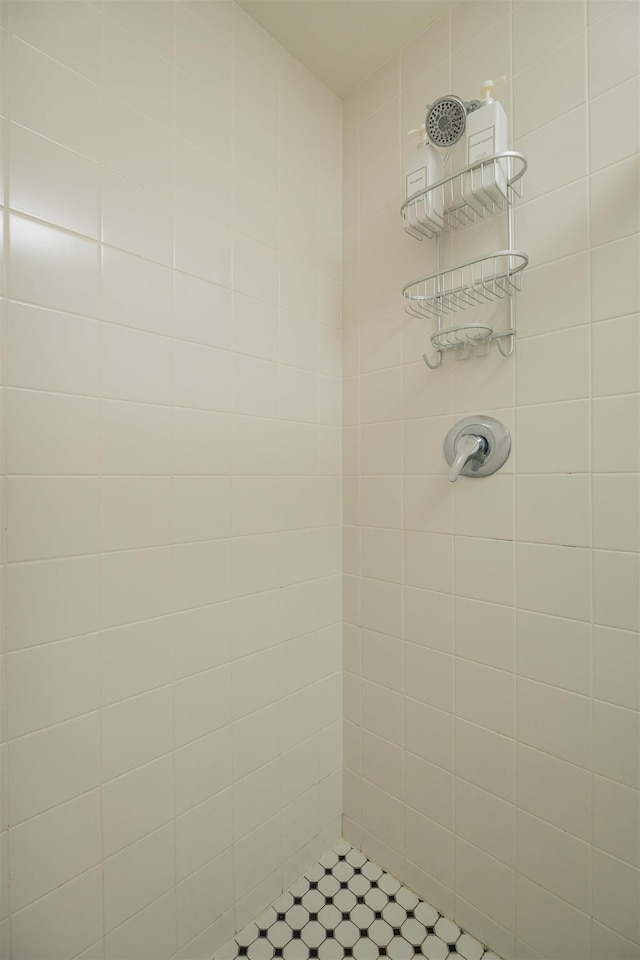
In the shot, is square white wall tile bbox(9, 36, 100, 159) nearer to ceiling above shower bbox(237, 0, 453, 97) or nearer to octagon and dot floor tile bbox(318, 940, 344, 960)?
ceiling above shower bbox(237, 0, 453, 97)

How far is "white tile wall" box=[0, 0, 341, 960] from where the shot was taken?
0.79 m

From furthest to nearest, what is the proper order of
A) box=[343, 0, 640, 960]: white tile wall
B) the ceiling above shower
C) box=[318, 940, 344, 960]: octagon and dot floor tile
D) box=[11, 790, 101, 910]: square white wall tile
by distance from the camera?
the ceiling above shower, box=[318, 940, 344, 960]: octagon and dot floor tile, box=[343, 0, 640, 960]: white tile wall, box=[11, 790, 101, 910]: square white wall tile

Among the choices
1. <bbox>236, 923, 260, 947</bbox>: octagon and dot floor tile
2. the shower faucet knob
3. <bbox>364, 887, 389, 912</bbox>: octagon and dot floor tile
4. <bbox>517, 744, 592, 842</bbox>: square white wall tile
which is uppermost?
the shower faucet knob

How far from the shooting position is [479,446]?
1052 millimetres

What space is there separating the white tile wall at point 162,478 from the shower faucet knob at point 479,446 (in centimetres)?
43

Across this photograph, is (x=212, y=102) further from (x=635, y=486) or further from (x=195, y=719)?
(x=195, y=719)

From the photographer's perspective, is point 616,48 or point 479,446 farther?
point 479,446

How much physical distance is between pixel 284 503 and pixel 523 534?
0.61m

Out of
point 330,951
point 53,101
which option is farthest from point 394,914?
point 53,101

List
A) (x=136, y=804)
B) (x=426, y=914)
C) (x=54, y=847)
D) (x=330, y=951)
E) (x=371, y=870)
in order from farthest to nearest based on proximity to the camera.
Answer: (x=371, y=870)
(x=426, y=914)
(x=330, y=951)
(x=136, y=804)
(x=54, y=847)

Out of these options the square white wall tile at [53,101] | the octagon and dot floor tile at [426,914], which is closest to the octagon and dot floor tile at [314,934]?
the octagon and dot floor tile at [426,914]

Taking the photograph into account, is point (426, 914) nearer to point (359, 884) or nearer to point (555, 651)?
point (359, 884)

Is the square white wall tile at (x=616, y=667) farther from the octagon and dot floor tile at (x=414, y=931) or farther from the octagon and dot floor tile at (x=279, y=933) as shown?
the octagon and dot floor tile at (x=279, y=933)

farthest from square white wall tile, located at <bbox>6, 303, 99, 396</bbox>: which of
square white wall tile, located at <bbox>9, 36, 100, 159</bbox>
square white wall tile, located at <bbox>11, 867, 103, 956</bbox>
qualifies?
square white wall tile, located at <bbox>11, 867, 103, 956</bbox>
